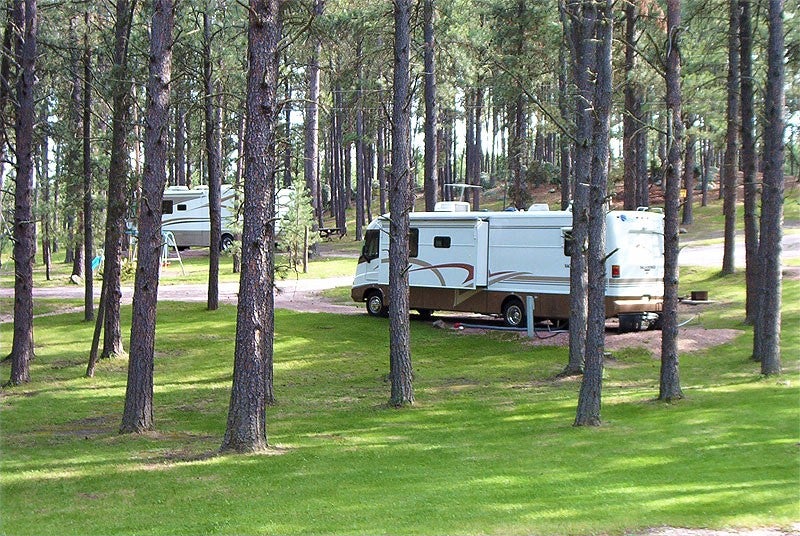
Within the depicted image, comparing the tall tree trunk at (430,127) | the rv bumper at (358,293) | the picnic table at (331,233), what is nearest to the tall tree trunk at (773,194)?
the tall tree trunk at (430,127)

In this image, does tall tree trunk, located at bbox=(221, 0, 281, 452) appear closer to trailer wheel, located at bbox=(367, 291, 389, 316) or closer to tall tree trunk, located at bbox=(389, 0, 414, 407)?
tall tree trunk, located at bbox=(389, 0, 414, 407)

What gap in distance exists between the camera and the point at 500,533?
21.2 ft

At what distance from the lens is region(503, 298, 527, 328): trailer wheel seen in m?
20.6

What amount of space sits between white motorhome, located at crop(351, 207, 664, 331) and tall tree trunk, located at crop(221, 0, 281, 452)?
31.3ft

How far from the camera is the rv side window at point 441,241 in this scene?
2151 cm

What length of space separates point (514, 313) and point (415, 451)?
11.2m

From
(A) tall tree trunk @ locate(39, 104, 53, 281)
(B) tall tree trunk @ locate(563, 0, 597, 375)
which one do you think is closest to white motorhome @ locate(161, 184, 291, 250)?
(A) tall tree trunk @ locate(39, 104, 53, 281)

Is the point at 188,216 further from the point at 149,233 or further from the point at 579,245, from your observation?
the point at 149,233

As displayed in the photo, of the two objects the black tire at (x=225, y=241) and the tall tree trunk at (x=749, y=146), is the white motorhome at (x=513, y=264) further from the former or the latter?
the black tire at (x=225, y=241)

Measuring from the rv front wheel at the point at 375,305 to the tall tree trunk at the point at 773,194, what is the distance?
1060 centimetres

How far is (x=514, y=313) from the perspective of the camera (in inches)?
816

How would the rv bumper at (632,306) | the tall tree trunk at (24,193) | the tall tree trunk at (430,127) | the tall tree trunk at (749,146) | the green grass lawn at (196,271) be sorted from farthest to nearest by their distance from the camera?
the green grass lawn at (196,271) < the tall tree trunk at (430,127) < the rv bumper at (632,306) < the tall tree trunk at (749,146) < the tall tree trunk at (24,193)

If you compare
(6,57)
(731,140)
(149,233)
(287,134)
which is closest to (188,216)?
(287,134)

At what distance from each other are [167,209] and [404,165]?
103 feet
